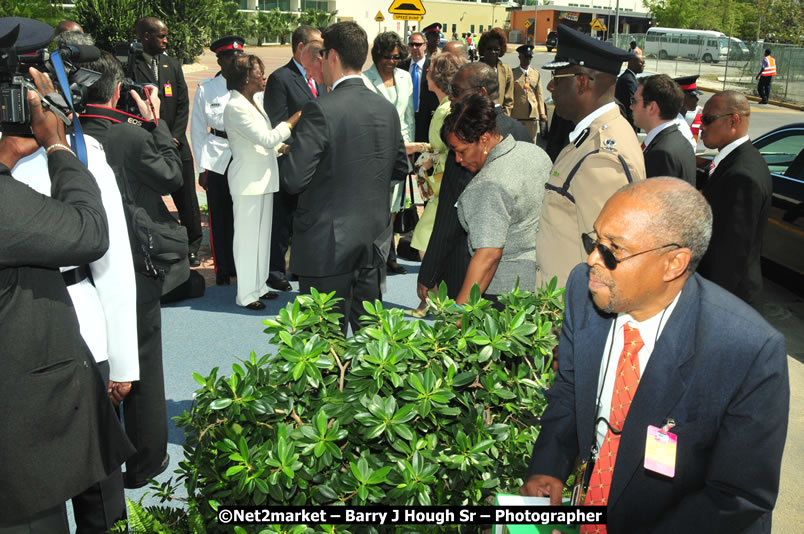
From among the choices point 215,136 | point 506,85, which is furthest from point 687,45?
point 215,136

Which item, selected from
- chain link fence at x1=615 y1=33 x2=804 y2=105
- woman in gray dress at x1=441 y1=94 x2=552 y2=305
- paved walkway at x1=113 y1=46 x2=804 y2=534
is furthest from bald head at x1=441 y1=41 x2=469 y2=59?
chain link fence at x1=615 y1=33 x2=804 y2=105

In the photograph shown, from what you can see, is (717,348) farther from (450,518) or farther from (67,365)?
(67,365)

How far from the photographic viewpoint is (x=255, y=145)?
236 inches

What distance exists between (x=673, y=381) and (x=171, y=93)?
666cm

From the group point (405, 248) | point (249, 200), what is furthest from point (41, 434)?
point (405, 248)

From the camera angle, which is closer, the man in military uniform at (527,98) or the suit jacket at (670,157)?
the suit jacket at (670,157)

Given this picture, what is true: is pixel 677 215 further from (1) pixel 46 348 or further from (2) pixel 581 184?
(1) pixel 46 348

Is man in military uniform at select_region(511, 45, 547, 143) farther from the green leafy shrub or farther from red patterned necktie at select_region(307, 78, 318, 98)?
the green leafy shrub

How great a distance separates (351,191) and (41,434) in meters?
2.34

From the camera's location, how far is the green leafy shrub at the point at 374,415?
85.0 inches

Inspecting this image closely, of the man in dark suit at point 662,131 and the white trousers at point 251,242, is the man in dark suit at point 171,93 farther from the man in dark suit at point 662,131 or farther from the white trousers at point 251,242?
the man in dark suit at point 662,131

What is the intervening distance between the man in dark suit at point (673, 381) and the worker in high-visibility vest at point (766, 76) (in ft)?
93.1

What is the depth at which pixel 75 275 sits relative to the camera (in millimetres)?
2727

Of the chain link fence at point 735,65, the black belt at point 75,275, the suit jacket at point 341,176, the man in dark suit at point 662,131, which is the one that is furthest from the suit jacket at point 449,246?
the chain link fence at point 735,65
